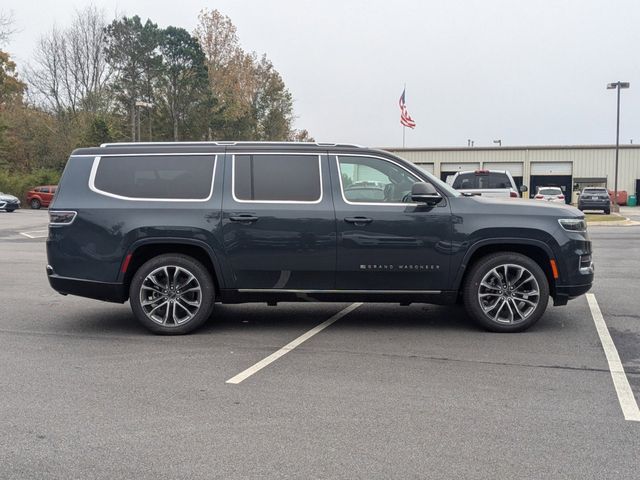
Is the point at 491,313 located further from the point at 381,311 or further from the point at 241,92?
the point at 241,92

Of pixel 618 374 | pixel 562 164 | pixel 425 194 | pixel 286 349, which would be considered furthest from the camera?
pixel 562 164

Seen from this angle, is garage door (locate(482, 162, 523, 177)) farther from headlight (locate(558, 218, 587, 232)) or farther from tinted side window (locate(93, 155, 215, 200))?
tinted side window (locate(93, 155, 215, 200))

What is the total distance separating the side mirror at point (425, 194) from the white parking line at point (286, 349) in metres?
1.77

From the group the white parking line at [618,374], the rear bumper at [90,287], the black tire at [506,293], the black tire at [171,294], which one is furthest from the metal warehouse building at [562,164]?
the rear bumper at [90,287]

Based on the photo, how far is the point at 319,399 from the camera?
455cm

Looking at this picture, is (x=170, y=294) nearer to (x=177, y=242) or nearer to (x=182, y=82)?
(x=177, y=242)

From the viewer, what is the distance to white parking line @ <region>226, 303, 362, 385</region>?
16.7 ft

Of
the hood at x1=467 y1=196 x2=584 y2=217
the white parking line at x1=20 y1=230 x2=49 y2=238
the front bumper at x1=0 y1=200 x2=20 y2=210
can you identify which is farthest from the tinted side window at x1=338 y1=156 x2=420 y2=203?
the front bumper at x1=0 y1=200 x2=20 y2=210

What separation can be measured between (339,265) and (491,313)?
166 centimetres

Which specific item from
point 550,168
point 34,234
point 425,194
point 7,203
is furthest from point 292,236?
point 550,168

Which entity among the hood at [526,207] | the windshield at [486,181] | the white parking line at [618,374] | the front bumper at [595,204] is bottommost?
the white parking line at [618,374]

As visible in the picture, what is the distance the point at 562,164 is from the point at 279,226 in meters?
51.6

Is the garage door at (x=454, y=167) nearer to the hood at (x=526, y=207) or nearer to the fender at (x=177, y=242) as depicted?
the hood at (x=526, y=207)

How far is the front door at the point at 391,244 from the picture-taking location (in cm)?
618
